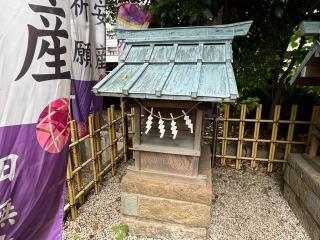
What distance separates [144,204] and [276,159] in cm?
317

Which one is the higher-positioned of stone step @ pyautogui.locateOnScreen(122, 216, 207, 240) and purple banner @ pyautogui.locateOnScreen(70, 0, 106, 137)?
purple banner @ pyautogui.locateOnScreen(70, 0, 106, 137)

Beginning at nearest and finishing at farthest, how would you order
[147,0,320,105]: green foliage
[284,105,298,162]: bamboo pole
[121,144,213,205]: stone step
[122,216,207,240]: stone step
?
[121,144,213,205]: stone step → [122,216,207,240]: stone step → [147,0,320,105]: green foliage → [284,105,298,162]: bamboo pole

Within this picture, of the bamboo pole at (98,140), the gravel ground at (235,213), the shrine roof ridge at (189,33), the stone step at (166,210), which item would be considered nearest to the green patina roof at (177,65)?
the shrine roof ridge at (189,33)

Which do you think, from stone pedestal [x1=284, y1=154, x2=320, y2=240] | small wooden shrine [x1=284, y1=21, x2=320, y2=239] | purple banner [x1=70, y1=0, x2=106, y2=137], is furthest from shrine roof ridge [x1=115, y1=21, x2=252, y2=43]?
stone pedestal [x1=284, y1=154, x2=320, y2=240]

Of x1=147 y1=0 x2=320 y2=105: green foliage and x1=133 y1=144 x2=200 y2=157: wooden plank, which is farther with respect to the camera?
x1=147 y1=0 x2=320 y2=105: green foliage

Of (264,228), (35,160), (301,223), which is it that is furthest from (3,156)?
(301,223)

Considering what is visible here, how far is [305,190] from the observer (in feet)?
10.9

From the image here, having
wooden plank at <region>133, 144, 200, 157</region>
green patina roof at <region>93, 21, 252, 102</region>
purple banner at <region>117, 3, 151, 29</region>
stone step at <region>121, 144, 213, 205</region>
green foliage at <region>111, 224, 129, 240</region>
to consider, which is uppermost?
purple banner at <region>117, 3, 151, 29</region>

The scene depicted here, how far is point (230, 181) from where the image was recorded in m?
4.58

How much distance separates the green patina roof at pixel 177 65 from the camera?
2.36m

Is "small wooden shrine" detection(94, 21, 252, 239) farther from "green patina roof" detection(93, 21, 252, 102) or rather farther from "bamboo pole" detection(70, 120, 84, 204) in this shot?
"bamboo pole" detection(70, 120, 84, 204)

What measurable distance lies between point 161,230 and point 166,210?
1.22 ft

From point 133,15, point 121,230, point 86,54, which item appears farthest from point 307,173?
point 133,15

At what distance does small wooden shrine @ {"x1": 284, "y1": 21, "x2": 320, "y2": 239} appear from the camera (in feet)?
9.45
